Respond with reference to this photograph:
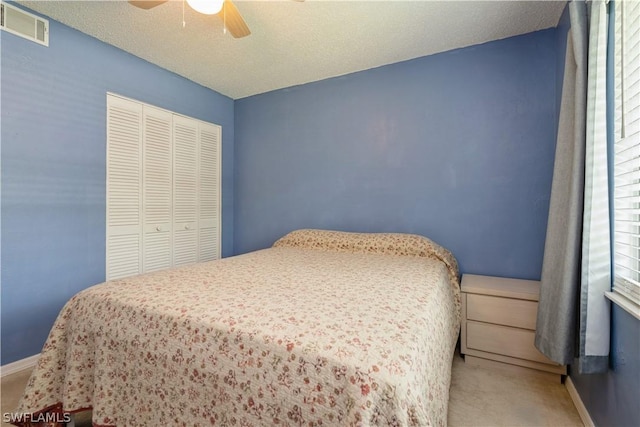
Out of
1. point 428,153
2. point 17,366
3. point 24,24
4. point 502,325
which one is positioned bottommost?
point 17,366

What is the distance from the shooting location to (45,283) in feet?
6.88

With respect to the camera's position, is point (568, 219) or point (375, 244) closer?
point (568, 219)

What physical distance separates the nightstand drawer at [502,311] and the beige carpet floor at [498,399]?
332mm

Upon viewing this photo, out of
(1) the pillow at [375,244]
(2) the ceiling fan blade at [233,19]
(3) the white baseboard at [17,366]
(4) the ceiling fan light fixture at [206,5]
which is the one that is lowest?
(3) the white baseboard at [17,366]

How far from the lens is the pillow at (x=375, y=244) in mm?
2219

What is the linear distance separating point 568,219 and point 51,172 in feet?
10.6

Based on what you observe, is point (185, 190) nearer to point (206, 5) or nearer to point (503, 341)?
point (206, 5)

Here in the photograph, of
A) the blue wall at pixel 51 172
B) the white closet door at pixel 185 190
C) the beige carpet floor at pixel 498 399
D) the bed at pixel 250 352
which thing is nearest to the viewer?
the bed at pixel 250 352

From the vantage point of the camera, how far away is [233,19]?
5.62 ft

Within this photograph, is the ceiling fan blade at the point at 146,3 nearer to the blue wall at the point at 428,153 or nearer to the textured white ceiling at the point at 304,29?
the textured white ceiling at the point at 304,29

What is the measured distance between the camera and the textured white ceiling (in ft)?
6.43

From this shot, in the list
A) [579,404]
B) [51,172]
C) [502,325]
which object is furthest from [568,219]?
[51,172]

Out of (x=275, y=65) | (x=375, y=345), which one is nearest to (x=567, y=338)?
(x=375, y=345)

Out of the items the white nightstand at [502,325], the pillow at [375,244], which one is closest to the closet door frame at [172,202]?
the pillow at [375,244]
